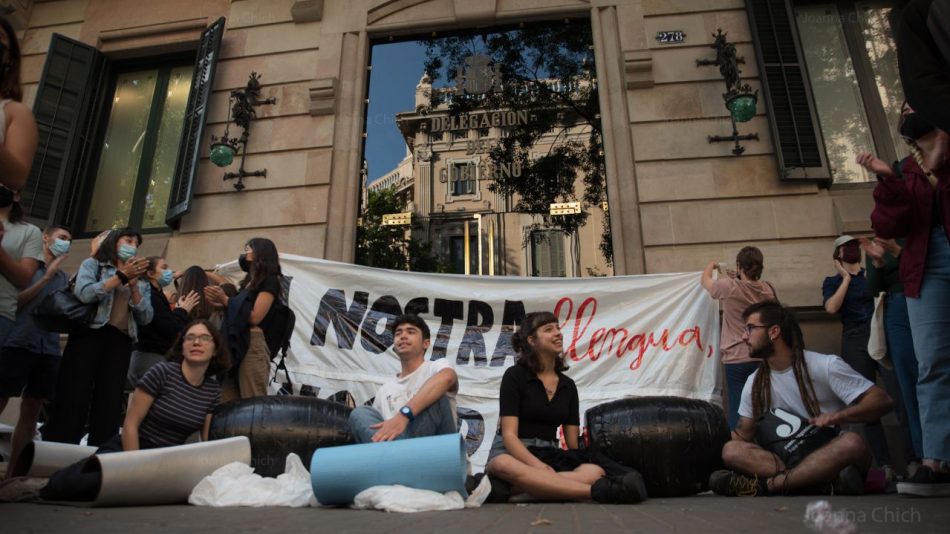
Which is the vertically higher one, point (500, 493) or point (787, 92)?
point (787, 92)

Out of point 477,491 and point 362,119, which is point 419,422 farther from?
point 362,119

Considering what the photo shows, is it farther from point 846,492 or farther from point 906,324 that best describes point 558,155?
point 846,492

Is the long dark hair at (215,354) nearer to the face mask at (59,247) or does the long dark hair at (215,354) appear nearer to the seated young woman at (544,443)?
the face mask at (59,247)

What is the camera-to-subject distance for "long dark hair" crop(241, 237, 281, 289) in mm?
4973

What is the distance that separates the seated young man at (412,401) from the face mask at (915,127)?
287cm

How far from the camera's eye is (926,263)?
3158mm

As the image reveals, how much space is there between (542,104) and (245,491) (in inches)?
287

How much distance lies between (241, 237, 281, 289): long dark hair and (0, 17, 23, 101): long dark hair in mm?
2359

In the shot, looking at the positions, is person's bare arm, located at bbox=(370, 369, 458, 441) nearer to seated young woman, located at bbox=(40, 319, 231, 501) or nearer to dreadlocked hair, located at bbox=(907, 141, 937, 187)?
seated young woman, located at bbox=(40, 319, 231, 501)

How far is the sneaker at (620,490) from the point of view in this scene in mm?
3211

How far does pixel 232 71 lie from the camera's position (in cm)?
946

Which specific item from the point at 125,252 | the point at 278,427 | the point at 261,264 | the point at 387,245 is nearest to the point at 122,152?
the point at 387,245

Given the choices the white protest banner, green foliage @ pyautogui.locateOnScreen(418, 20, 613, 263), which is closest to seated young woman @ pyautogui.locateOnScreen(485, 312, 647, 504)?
the white protest banner

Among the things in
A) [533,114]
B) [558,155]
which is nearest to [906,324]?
[558,155]
